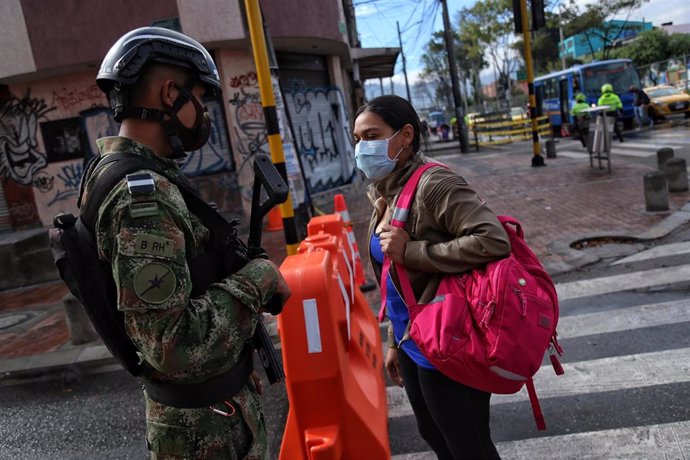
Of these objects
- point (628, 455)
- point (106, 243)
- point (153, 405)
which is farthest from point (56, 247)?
point (628, 455)

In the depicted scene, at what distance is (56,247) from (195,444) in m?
0.74

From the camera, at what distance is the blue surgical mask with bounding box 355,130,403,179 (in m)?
2.21

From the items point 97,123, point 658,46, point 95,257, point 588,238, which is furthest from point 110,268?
point 658,46

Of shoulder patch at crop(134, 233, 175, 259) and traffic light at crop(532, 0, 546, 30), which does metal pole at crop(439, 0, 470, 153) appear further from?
shoulder patch at crop(134, 233, 175, 259)

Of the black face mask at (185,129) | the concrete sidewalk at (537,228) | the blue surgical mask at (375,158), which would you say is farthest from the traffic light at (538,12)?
the black face mask at (185,129)

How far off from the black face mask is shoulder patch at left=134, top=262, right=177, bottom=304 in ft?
1.57

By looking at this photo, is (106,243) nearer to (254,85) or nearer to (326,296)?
(326,296)

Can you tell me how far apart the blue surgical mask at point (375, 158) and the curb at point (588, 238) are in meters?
4.33

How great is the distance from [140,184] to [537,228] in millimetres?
7363

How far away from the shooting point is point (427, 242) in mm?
1978

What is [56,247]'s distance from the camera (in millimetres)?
1504

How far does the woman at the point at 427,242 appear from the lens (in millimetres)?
1900

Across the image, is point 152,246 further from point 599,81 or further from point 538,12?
point 599,81

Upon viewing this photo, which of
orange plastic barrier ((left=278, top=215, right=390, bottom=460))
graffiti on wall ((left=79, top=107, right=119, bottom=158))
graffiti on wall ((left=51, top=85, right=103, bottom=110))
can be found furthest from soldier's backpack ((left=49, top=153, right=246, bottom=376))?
graffiti on wall ((left=51, top=85, right=103, bottom=110))
